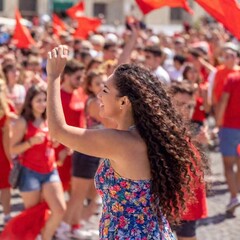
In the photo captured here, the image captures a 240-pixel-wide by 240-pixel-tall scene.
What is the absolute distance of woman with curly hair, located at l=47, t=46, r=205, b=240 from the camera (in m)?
3.37

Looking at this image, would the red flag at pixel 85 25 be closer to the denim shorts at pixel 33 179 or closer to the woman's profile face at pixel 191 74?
the woman's profile face at pixel 191 74

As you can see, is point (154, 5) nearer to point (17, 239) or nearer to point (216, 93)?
point (17, 239)

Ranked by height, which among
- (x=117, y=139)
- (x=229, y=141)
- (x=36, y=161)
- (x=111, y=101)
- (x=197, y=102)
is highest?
(x=111, y=101)

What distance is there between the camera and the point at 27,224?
572cm

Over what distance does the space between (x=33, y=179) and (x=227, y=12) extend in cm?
222

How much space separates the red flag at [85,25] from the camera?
12789 millimetres

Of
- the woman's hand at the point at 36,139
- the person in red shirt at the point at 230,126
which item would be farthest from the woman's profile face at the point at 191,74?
the woman's hand at the point at 36,139

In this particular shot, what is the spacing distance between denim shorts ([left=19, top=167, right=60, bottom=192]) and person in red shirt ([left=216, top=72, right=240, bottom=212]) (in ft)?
8.26

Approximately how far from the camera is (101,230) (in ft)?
11.4

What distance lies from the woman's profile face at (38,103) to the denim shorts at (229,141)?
2.66 metres

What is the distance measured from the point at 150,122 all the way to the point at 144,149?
0.13m

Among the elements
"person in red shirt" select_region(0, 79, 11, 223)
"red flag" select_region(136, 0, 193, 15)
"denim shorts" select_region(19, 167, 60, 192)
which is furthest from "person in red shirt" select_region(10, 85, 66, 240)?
"red flag" select_region(136, 0, 193, 15)

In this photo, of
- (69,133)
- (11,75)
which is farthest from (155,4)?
(11,75)

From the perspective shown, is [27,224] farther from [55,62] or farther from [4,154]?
[55,62]
